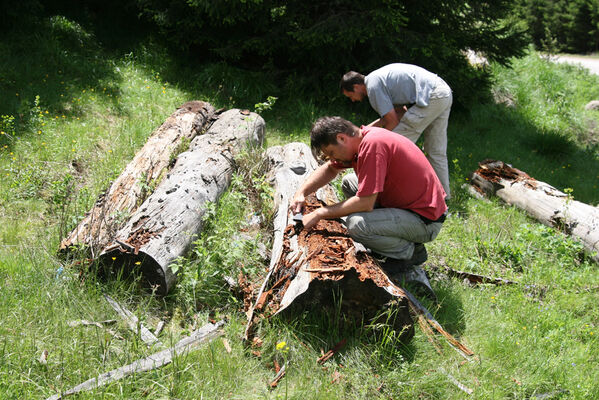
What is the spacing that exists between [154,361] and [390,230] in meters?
1.97

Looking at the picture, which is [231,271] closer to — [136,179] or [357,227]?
[357,227]

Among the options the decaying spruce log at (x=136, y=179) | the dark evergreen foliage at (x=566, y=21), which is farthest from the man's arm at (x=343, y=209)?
the dark evergreen foliage at (x=566, y=21)

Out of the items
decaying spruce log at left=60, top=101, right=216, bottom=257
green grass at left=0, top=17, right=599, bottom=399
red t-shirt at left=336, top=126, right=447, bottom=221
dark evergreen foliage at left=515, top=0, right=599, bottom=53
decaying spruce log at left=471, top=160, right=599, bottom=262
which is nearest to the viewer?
green grass at left=0, top=17, right=599, bottom=399

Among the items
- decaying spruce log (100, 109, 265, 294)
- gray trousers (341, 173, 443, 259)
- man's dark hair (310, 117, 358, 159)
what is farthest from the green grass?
man's dark hair (310, 117, 358, 159)

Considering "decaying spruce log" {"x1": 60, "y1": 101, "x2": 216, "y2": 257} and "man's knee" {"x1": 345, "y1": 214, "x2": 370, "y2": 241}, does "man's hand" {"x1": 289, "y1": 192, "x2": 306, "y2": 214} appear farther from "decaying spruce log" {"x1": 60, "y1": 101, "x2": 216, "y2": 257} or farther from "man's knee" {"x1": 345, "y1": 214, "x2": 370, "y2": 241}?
"decaying spruce log" {"x1": 60, "y1": 101, "x2": 216, "y2": 257}

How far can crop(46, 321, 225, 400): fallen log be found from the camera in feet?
9.11

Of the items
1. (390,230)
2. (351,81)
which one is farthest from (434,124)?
(390,230)

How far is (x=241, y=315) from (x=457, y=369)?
5.29 ft

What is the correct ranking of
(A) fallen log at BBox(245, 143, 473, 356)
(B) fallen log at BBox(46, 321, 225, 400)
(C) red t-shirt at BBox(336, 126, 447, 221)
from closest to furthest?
(B) fallen log at BBox(46, 321, 225, 400) → (A) fallen log at BBox(245, 143, 473, 356) → (C) red t-shirt at BBox(336, 126, 447, 221)

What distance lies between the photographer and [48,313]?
3.29m

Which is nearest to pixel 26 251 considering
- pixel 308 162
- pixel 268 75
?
pixel 308 162

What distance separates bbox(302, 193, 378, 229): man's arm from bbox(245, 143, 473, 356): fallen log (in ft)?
0.34

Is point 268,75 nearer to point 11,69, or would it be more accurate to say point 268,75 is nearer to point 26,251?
point 11,69

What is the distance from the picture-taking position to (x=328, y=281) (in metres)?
3.21
